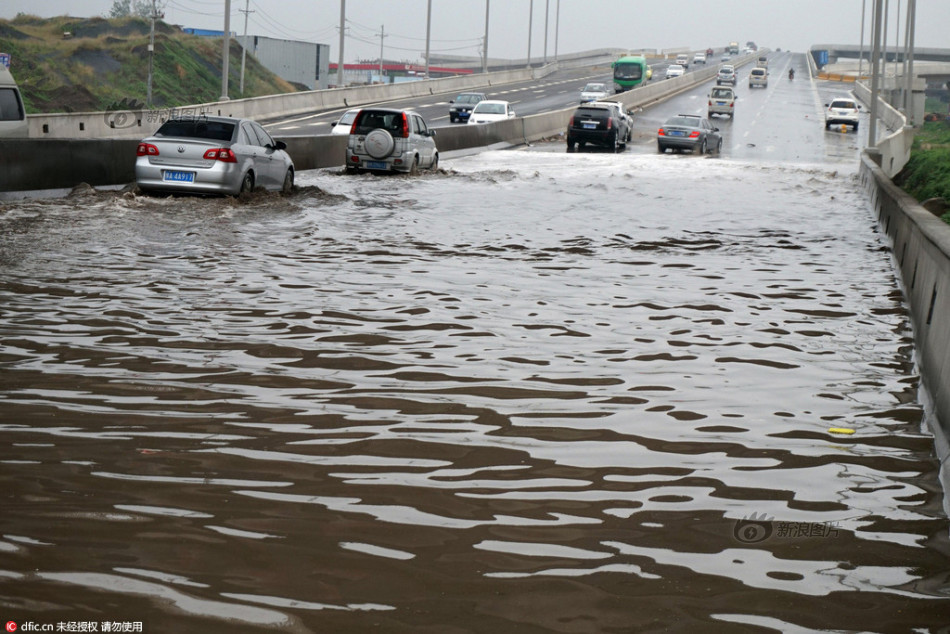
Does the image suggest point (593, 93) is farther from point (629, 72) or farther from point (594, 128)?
point (594, 128)

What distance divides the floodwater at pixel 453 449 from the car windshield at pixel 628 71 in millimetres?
71435

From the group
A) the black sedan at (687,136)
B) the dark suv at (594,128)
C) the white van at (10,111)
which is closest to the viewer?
the white van at (10,111)

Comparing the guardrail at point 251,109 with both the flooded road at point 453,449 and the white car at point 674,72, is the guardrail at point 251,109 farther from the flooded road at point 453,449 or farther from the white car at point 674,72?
the flooded road at point 453,449

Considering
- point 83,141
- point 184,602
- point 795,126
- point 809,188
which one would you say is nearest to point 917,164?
point 809,188

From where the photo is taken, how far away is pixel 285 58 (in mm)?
109938

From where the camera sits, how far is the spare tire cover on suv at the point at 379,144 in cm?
2798

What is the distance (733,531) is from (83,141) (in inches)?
666

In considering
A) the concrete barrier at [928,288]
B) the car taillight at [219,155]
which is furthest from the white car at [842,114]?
the car taillight at [219,155]

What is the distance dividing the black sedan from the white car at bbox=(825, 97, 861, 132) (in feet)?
60.5

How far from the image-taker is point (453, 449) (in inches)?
246

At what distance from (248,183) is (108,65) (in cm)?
6183

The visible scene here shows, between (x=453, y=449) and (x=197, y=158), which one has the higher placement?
(x=197, y=158)

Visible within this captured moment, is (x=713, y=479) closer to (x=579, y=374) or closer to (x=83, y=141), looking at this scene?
(x=579, y=374)

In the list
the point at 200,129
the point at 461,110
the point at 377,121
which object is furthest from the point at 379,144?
the point at 461,110
